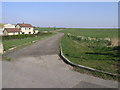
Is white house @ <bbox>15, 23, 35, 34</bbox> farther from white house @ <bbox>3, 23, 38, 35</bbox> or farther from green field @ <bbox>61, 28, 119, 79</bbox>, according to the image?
green field @ <bbox>61, 28, 119, 79</bbox>

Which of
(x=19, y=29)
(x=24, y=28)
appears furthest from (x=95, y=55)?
(x=24, y=28)

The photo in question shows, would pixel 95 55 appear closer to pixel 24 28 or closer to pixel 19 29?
pixel 19 29

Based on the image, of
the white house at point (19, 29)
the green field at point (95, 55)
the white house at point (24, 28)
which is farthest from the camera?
the white house at point (24, 28)

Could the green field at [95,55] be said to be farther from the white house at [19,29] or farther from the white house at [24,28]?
the white house at [24,28]

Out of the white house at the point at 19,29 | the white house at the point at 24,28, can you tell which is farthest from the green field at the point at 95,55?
the white house at the point at 24,28

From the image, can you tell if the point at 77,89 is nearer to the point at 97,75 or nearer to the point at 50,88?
the point at 50,88

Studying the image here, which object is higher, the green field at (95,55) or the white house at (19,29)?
the white house at (19,29)

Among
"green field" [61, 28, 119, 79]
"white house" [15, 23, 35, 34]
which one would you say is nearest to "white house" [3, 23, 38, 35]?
"white house" [15, 23, 35, 34]

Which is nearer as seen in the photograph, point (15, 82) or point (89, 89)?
point (89, 89)

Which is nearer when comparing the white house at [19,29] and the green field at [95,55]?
the green field at [95,55]

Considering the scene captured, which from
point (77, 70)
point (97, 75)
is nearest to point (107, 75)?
point (97, 75)

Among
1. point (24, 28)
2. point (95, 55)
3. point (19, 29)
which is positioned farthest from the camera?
point (24, 28)

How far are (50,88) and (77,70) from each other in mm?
2772

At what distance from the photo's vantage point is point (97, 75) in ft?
23.2
